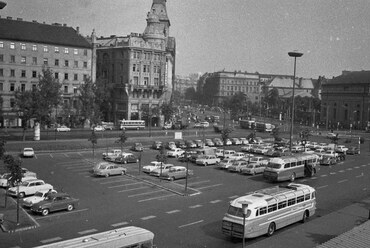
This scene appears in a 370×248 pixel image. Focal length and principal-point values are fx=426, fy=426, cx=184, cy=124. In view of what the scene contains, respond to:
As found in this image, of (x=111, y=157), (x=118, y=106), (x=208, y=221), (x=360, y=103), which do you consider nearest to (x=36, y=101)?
(x=111, y=157)

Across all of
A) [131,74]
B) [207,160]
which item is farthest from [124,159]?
[131,74]

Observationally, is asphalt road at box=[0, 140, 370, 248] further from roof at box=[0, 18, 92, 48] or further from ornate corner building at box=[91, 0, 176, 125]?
ornate corner building at box=[91, 0, 176, 125]

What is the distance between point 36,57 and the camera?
8469cm

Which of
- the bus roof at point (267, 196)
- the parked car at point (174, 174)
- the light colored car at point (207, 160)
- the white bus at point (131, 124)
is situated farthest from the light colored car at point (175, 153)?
the white bus at point (131, 124)

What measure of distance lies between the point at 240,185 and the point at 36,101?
37.6m

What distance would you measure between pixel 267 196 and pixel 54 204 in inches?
535

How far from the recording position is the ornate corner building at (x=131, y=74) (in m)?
97.1

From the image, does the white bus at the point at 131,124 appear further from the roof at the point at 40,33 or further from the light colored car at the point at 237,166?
the light colored car at the point at 237,166

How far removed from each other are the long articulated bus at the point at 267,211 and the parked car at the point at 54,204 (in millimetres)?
11055

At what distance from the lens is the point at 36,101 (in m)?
63.2

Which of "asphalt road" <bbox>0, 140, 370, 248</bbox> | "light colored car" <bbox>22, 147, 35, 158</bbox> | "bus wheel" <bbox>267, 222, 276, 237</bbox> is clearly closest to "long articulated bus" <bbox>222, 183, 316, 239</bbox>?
"bus wheel" <bbox>267, 222, 276, 237</bbox>

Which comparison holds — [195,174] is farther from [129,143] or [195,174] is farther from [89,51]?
[89,51]

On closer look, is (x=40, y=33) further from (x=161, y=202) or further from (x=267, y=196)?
(x=267, y=196)

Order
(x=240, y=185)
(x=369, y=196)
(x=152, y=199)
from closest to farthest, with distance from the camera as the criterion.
Answer: 1. (x=152, y=199)
2. (x=369, y=196)
3. (x=240, y=185)
